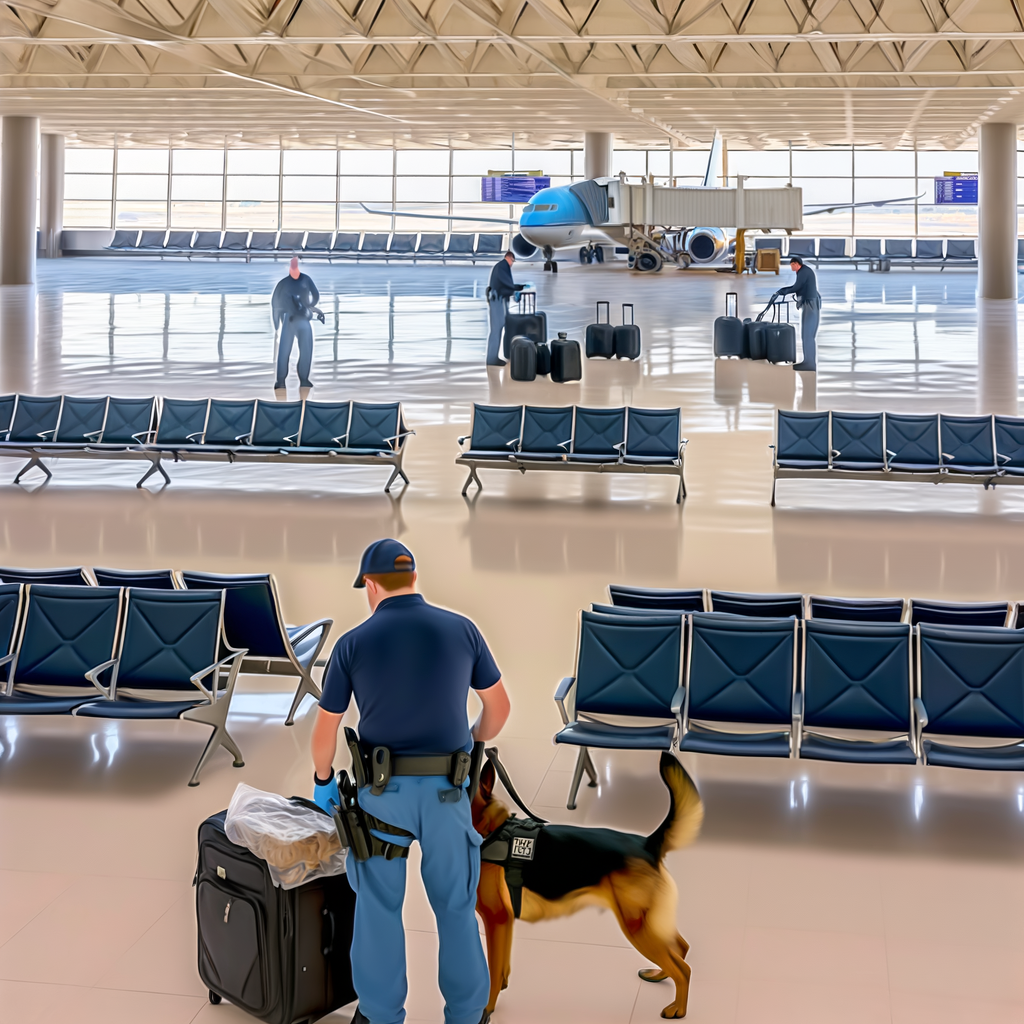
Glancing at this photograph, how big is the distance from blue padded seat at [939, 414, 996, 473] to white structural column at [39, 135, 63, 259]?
41.1 meters

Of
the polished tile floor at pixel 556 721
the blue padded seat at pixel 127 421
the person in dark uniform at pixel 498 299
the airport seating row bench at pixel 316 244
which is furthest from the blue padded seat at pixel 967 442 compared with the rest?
the airport seating row bench at pixel 316 244

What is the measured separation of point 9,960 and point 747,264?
42.4 meters

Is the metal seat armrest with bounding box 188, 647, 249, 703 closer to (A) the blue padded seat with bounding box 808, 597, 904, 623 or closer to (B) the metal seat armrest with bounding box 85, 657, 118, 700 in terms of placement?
(B) the metal seat armrest with bounding box 85, 657, 118, 700

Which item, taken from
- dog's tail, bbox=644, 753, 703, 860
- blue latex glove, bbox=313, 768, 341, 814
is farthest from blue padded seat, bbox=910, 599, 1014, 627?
blue latex glove, bbox=313, 768, 341, 814

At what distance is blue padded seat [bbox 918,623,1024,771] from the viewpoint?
5.17 m

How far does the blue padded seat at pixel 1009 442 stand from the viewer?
10688 millimetres

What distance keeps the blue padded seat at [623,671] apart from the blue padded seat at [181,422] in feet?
23.1

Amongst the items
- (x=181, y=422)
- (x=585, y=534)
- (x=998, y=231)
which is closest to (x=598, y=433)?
(x=585, y=534)

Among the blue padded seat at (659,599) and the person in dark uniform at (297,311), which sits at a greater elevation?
the person in dark uniform at (297,311)

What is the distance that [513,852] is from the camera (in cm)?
366

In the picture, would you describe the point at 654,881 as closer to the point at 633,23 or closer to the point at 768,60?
the point at 633,23

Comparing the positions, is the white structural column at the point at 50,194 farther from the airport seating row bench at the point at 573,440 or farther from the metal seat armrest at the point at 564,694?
the metal seat armrest at the point at 564,694

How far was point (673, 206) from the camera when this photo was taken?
2120 cm

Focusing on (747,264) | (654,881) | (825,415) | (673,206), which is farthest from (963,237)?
(654,881)
